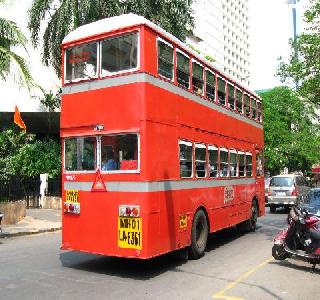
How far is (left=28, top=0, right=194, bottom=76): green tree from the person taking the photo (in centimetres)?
2158

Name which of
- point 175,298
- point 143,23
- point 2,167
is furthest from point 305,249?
point 2,167

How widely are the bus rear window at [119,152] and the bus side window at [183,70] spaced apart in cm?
195

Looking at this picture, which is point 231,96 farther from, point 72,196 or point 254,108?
point 72,196

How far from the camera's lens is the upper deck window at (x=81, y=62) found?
29.7ft

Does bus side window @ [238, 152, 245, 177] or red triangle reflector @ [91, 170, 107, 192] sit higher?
bus side window @ [238, 152, 245, 177]

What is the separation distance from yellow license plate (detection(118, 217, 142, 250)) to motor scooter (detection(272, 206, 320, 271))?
321cm

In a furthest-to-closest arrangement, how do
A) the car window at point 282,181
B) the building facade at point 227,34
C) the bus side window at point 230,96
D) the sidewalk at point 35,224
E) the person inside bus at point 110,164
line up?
the building facade at point 227,34 < the car window at point 282,181 < the sidewalk at point 35,224 < the bus side window at point 230,96 < the person inside bus at point 110,164

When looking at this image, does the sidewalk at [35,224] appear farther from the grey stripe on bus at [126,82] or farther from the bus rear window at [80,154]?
the grey stripe on bus at [126,82]

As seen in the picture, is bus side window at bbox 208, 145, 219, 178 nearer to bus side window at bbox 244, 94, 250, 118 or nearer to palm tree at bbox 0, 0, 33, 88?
bus side window at bbox 244, 94, 250, 118

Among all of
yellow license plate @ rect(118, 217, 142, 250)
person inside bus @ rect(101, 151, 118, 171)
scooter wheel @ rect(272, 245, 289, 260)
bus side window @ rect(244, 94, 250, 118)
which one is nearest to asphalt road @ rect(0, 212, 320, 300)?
scooter wheel @ rect(272, 245, 289, 260)

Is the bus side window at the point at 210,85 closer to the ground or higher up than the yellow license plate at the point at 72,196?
higher up

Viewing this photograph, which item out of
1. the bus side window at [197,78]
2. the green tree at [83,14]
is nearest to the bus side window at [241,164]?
the bus side window at [197,78]

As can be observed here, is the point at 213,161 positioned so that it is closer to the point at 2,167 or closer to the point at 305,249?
the point at 305,249

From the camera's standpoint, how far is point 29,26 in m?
22.8
